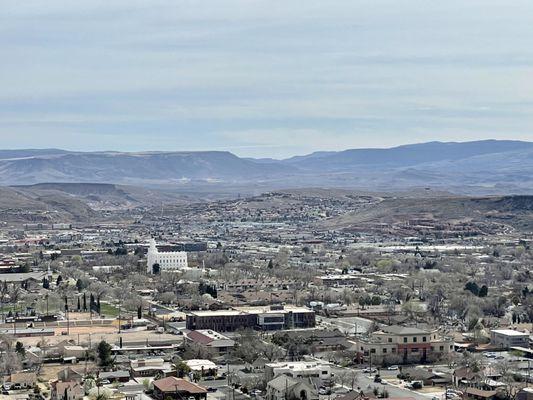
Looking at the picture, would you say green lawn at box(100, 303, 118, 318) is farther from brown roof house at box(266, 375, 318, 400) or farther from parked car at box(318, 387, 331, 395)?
brown roof house at box(266, 375, 318, 400)

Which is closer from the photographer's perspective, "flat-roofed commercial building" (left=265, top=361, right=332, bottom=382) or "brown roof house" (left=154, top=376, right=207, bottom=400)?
"brown roof house" (left=154, top=376, right=207, bottom=400)

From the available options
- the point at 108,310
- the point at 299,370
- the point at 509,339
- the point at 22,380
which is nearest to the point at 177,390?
the point at 299,370

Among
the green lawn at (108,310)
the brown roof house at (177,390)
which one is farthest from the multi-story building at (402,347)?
the green lawn at (108,310)

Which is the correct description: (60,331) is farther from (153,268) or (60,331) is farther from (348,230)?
(348,230)

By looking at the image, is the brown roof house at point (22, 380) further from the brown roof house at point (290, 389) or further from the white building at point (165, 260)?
the white building at point (165, 260)

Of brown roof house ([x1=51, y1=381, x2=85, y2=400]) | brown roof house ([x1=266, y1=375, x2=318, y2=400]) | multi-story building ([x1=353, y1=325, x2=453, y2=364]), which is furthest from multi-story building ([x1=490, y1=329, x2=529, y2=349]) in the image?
brown roof house ([x1=51, y1=381, x2=85, y2=400])

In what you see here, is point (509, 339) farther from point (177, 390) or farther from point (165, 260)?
point (165, 260)
